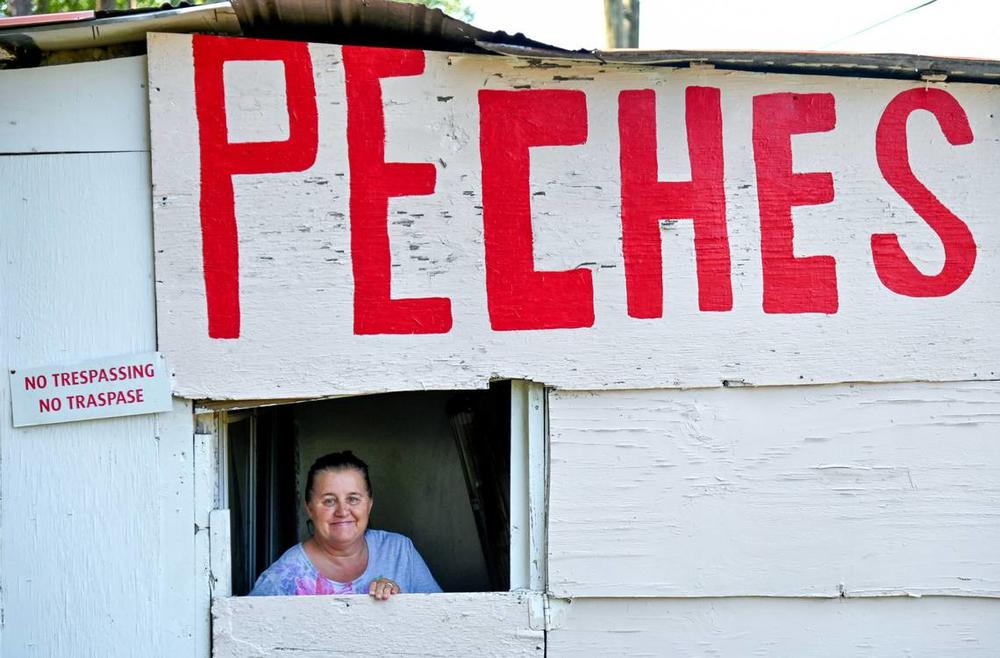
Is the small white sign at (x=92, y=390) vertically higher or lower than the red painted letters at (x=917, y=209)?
lower

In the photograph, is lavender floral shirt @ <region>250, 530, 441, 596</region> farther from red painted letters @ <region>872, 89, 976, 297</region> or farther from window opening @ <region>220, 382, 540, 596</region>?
red painted letters @ <region>872, 89, 976, 297</region>

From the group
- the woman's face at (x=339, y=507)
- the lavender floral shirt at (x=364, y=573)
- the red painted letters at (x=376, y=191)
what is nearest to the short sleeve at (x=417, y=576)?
the lavender floral shirt at (x=364, y=573)

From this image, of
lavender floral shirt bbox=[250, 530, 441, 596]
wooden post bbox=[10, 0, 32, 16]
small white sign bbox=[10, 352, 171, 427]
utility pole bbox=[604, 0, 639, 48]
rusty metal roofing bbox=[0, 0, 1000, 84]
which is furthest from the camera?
wooden post bbox=[10, 0, 32, 16]

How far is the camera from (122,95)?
2988 millimetres

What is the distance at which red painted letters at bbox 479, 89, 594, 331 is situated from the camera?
3006 millimetres

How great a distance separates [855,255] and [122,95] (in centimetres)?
247

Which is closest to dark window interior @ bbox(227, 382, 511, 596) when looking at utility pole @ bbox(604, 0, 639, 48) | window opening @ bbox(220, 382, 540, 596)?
window opening @ bbox(220, 382, 540, 596)

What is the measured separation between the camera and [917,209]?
3.05 m

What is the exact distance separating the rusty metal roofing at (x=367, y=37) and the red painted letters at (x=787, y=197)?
134 millimetres

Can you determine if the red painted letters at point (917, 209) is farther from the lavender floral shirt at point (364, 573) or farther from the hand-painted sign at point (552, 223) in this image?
the lavender floral shirt at point (364, 573)

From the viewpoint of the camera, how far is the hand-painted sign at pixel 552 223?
2980 mm

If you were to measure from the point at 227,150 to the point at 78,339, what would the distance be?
0.78 meters

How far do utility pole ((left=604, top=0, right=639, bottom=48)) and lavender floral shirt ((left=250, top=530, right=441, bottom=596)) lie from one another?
19.1 feet

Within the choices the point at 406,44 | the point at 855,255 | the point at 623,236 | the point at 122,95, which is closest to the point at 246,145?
the point at 122,95
